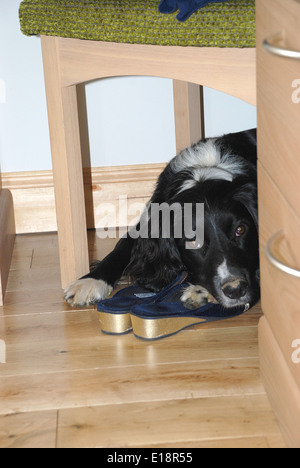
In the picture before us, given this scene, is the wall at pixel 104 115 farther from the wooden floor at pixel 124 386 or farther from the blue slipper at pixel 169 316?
the blue slipper at pixel 169 316

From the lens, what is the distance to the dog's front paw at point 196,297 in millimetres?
1748

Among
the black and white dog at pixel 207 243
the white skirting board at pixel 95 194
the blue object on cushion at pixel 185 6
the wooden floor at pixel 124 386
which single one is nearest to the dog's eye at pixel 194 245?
the black and white dog at pixel 207 243

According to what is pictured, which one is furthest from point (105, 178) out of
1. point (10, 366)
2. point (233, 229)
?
point (10, 366)

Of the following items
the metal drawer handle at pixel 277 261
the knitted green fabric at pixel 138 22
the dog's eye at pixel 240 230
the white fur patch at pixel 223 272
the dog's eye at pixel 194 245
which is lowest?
the white fur patch at pixel 223 272

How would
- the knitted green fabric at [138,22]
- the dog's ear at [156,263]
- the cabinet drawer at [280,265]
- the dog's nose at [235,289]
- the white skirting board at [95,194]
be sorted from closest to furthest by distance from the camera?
the cabinet drawer at [280,265] → the knitted green fabric at [138,22] → the dog's nose at [235,289] → the dog's ear at [156,263] → the white skirting board at [95,194]

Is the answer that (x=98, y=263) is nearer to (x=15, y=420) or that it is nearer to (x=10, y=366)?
(x=10, y=366)

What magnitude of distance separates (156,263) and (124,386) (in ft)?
2.14

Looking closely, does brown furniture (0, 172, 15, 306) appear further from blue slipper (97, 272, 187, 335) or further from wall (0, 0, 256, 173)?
blue slipper (97, 272, 187, 335)

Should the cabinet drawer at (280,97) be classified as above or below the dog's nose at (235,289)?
above

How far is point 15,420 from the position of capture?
49.5 inches

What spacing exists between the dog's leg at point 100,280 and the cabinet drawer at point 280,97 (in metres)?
0.82

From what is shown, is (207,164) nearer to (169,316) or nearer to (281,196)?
(169,316)

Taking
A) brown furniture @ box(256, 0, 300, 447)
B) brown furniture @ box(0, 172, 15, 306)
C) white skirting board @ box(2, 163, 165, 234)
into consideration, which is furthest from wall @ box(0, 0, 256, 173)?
brown furniture @ box(256, 0, 300, 447)

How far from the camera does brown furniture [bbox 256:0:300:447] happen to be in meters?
0.95
